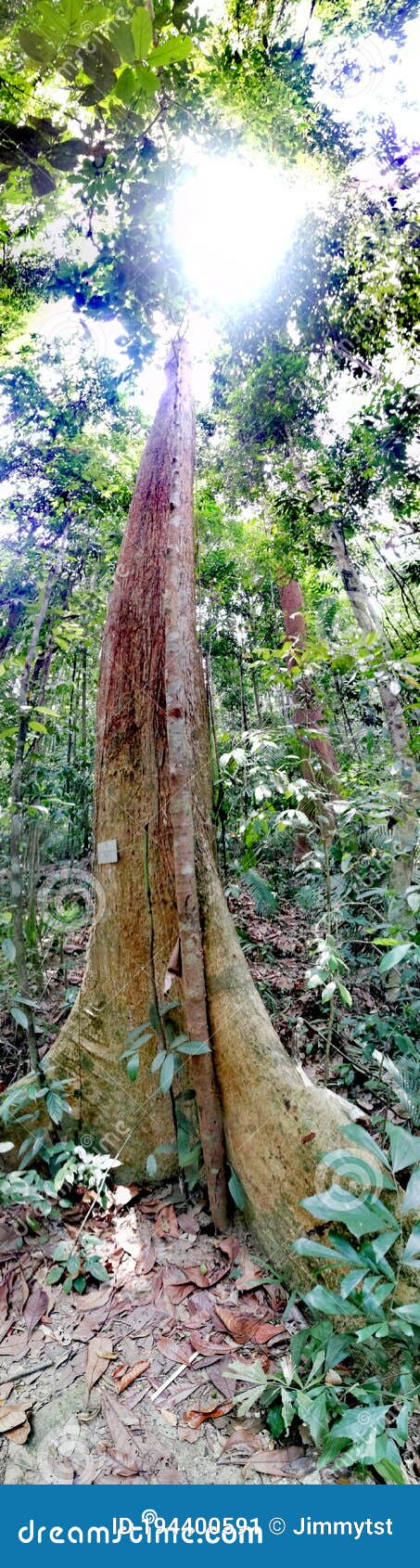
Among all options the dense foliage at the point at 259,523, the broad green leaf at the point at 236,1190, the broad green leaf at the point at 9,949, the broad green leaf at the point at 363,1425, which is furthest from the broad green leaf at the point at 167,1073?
the broad green leaf at the point at 363,1425

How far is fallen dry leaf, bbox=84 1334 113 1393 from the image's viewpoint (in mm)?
1913

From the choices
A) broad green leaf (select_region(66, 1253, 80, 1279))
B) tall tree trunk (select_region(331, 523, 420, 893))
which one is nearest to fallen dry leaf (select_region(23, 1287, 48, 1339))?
broad green leaf (select_region(66, 1253, 80, 1279))

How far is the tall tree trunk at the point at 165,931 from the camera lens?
226 centimetres

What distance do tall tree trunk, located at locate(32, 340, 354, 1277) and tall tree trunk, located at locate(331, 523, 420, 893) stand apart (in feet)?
2.95

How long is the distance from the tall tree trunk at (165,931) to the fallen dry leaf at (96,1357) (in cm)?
61

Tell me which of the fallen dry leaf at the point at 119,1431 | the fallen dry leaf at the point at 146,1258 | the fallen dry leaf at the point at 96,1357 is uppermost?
the fallen dry leaf at the point at 146,1258

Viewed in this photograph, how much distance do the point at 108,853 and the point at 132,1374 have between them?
6.13 feet

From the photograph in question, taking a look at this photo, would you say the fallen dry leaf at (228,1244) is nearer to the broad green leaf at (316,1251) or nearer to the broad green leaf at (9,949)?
the broad green leaf at (316,1251)

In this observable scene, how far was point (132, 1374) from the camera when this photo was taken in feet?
6.26

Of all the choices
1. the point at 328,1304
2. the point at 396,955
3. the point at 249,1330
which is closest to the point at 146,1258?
the point at 249,1330

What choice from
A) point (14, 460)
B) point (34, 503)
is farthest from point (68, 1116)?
point (14, 460)

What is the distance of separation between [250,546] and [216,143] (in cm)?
444

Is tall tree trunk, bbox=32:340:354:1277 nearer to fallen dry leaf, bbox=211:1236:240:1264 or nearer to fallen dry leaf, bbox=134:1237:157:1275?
fallen dry leaf, bbox=211:1236:240:1264

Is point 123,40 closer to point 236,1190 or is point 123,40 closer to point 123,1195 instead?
point 236,1190
